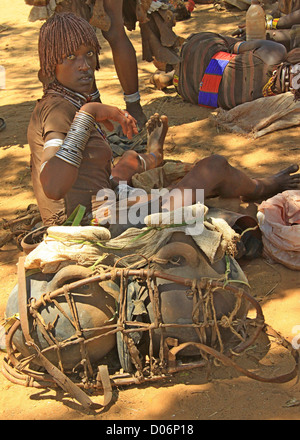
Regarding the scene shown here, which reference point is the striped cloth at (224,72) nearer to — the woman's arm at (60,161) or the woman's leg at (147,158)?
the woman's leg at (147,158)

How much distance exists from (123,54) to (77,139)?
2281 millimetres

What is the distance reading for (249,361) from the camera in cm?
231

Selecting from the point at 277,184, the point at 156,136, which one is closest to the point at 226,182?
the point at 277,184

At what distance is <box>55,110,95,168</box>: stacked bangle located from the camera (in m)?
2.38

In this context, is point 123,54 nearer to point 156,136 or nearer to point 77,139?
point 156,136

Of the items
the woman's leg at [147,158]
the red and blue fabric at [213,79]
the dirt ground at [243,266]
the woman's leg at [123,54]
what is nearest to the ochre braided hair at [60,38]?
the woman's leg at [147,158]

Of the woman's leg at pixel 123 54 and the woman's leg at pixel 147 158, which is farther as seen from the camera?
the woman's leg at pixel 123 54

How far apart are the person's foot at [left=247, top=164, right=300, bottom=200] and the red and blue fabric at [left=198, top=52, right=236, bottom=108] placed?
1.77 m

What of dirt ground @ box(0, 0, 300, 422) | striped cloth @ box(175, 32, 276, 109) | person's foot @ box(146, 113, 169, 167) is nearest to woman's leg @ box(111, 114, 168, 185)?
person's foot @ box(146, 113, 169, 167)

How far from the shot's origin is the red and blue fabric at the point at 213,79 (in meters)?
4.97

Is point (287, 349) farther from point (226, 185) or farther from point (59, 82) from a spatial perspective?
point (59, 82)

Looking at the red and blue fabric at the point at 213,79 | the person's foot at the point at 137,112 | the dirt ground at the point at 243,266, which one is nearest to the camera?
the dirt ground at the point at 243,266

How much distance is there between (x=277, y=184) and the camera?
341 centimetres

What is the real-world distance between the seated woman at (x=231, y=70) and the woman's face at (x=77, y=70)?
2367mm
